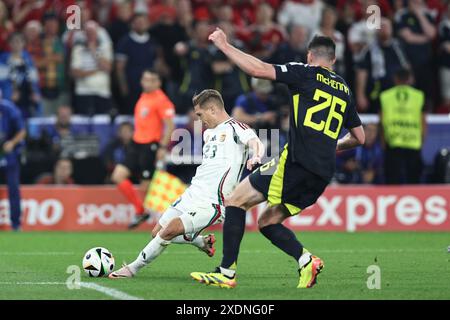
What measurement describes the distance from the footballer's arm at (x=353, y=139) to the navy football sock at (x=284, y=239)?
1029 millimetres

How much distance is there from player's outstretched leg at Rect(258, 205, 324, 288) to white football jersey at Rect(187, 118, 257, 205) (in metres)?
0.76

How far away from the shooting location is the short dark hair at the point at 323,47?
9070mm

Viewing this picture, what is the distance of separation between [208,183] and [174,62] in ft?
31.0

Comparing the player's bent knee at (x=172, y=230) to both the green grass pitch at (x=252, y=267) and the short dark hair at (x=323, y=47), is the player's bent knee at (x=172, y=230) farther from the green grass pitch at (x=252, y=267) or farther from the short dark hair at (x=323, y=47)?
the short dark hair at (x=323, y=47)

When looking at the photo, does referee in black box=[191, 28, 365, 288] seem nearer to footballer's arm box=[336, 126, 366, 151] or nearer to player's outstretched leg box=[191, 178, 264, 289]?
player's outstretched leg box=[191, 178, 264, 289]

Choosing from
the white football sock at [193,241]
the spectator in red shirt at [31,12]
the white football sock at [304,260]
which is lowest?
the white football sock at [193,241]

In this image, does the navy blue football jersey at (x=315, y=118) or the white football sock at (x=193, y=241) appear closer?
the navy blue football jersey at (x=315, y=118)

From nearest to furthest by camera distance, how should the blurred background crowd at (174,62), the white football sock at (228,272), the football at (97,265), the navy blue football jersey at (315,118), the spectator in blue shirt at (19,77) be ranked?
1. the white football sock at (228,272)
2. the navy blue football jersey at (315,118)
3. the football at (97,265)
4. the spectator in blue shirt at (19,77)
5. the blurred background crowd at (174,62)

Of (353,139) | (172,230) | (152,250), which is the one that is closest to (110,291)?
(152,250)

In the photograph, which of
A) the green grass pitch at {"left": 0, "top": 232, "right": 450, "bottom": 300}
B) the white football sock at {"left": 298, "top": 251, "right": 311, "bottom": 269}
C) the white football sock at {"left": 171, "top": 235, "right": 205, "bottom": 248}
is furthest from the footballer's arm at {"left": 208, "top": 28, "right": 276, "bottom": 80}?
the white football sock at {"left": 171, "top": 235, "right": 205, "bottom": 248}

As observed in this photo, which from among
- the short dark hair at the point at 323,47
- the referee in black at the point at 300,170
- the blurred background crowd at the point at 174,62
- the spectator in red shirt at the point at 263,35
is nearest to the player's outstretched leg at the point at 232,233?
the referee in black at the point at 300,170
